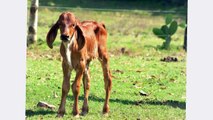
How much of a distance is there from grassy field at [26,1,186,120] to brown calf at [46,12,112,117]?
29 cm

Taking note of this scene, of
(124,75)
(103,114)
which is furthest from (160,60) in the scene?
(103,114)

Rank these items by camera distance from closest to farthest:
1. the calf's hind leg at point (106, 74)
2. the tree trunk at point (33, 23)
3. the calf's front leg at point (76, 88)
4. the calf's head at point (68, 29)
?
the calf's head at point (68, 29) → the calf's front leg at point (76, 88) → the calf's hind leg at point (106, 74) → the tree trunk at point (33, 23)

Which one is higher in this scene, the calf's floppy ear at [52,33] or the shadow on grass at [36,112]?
the calf's floppy ear at [52,33]

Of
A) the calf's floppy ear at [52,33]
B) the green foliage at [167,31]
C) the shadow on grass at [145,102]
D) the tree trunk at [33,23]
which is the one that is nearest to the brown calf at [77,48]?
the calf's floppy ear at [52,33]

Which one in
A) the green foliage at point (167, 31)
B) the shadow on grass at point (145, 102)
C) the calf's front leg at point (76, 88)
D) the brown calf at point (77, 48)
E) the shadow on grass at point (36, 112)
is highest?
the green foliage at point (167, 31)

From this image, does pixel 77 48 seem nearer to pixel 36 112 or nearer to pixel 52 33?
pixel 52 33

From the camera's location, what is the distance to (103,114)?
29.0ft

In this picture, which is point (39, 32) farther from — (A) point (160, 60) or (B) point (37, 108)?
(B) point (37, 108)

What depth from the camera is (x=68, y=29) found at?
26.2 feet

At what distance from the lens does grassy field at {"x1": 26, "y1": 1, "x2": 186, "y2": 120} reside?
9.09 metres

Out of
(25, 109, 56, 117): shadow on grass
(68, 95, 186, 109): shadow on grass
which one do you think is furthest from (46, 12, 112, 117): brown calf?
(68, 95, 186, 109): shadow on grass

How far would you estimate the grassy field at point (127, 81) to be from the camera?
358 inches

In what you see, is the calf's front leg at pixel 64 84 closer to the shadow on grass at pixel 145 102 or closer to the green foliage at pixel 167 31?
the shadow on grass at pixel 145 102

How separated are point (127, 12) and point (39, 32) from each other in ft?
20.7
